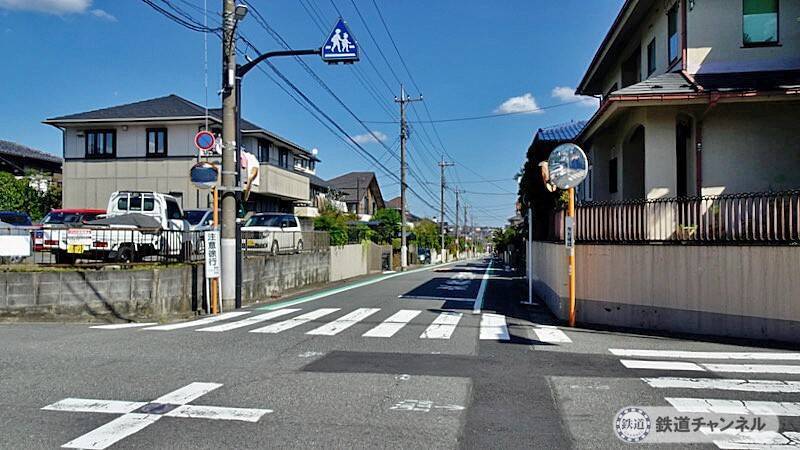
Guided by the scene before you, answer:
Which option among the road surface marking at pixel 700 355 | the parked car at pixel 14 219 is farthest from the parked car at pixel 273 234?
the road surface marking at pixel 700 355

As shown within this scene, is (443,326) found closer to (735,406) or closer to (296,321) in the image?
(296,321)

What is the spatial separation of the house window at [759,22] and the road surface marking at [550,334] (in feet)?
28.3

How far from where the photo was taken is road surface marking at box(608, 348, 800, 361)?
7.96 metres

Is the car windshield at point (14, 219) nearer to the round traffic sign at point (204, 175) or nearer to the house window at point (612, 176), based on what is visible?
the round traffic sign at point (204, 175)

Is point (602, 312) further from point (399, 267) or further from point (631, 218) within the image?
point (399, 267)

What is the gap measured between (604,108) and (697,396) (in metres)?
8.67

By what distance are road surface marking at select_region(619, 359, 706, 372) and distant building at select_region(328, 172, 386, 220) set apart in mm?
51232

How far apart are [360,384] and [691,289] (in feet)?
21.6

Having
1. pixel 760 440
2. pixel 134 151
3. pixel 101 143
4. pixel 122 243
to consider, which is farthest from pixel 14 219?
pixel 760 440

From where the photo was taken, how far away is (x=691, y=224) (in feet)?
33.4

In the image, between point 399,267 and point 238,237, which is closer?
point 238,237

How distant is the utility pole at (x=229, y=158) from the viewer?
13.5m

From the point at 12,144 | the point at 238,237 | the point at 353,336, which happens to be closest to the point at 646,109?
the point at 353,336

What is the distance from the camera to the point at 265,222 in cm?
2198
